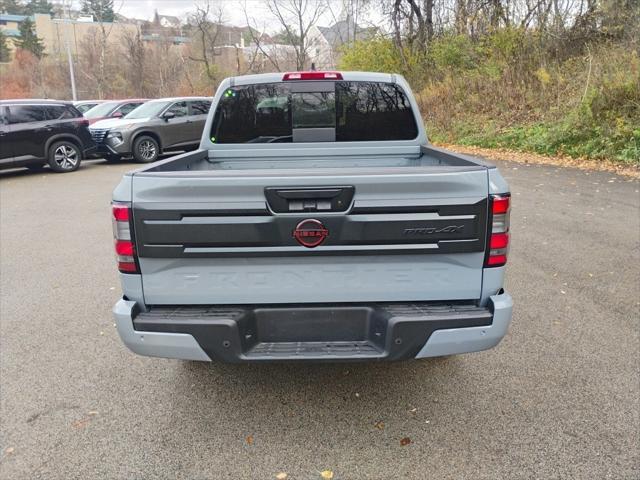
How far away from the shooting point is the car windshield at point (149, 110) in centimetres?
1420

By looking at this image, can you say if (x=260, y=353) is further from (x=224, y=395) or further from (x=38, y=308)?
(x=38, y=308)

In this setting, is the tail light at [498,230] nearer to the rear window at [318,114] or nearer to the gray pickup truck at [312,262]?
the gray pickup truck at [312,262]

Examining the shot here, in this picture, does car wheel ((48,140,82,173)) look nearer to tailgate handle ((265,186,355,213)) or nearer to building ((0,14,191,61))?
→ tailgate handle ((265,186,355,213))

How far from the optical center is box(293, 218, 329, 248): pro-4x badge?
2408mm

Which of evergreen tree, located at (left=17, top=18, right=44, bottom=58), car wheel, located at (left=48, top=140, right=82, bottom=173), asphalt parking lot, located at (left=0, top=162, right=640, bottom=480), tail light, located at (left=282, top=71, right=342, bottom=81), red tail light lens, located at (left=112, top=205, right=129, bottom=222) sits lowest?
asphalt parking lot, located at (left=0, top=162, right=640, bottom=480)

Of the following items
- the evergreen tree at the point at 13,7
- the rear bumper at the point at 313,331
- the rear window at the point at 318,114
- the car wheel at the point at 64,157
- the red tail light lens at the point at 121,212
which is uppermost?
the evergreen tree at the point at 13,7

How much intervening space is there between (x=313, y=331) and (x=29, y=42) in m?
69.8

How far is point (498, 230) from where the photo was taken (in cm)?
248

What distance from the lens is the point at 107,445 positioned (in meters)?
2.73

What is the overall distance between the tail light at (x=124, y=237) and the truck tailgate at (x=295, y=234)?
0.04 meters

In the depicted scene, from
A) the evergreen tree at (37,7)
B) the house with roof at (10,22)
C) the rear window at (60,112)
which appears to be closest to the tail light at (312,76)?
the rear window at (60,112)

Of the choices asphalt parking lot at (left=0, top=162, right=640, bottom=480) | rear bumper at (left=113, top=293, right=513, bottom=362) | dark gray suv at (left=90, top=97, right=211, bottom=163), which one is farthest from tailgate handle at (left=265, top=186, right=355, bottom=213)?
dark gray suv at (left=90, top=97, right=211, bottom=163)

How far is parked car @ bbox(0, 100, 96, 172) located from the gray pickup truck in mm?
10957

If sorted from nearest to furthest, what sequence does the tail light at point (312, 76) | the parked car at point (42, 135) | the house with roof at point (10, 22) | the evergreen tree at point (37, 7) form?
the tail light at point (312, 76)
the parked car at point (42, 135)
the house with roof at point (10, 22)
the evergreen tree at point (37, 7)
